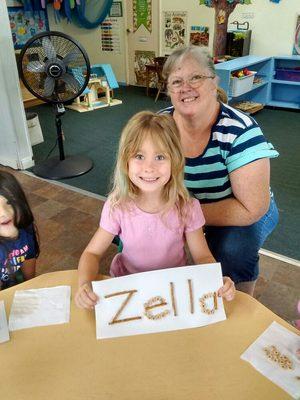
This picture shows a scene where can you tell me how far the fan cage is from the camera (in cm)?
295

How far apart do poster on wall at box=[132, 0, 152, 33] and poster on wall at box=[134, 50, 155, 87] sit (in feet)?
1.24

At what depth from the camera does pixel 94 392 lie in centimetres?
74

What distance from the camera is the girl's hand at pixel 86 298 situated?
93 cm

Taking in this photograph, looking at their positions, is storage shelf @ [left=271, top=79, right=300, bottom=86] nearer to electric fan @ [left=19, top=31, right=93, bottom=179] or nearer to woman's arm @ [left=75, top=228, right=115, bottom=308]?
electric fan @ [left=19, top=31, right=93, bottom=179]

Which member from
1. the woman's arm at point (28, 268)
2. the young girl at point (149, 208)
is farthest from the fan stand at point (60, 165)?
the young girl at point (149, 208)

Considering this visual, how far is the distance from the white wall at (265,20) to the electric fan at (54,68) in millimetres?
3155

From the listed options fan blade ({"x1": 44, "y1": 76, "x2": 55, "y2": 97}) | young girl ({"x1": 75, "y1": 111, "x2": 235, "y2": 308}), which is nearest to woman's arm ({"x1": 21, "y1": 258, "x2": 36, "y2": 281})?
young girl ({"x1": 75, "y1": 111, "x2": 235, "y2": 308})

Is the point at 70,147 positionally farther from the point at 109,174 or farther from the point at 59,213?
the point at 59,213

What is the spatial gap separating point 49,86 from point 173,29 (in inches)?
139

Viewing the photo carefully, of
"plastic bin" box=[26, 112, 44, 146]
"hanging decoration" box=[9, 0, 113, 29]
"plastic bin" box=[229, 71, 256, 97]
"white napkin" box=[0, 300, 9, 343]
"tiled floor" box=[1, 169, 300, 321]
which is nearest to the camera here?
"white napkin" box=[0, 300, 9, 343]

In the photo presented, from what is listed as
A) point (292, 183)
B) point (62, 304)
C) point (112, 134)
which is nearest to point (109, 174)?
point (112, 134)

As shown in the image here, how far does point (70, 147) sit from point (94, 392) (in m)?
3.55

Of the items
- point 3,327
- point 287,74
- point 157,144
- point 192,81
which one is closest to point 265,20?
point 287,74

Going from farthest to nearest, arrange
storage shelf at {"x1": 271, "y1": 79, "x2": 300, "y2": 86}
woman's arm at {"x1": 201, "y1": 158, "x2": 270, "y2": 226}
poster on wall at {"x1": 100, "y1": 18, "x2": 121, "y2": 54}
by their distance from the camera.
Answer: poster on wall at {"x1": 100, "y1": 18, "x2": 121, "y2": 54}
storage shelf at {"x1": 271, "y1": 79, "x2": 300, "y2": 86}
woman's arm at {"x1": 201, "y1": 158, "x2": 270, "y2": 226}
